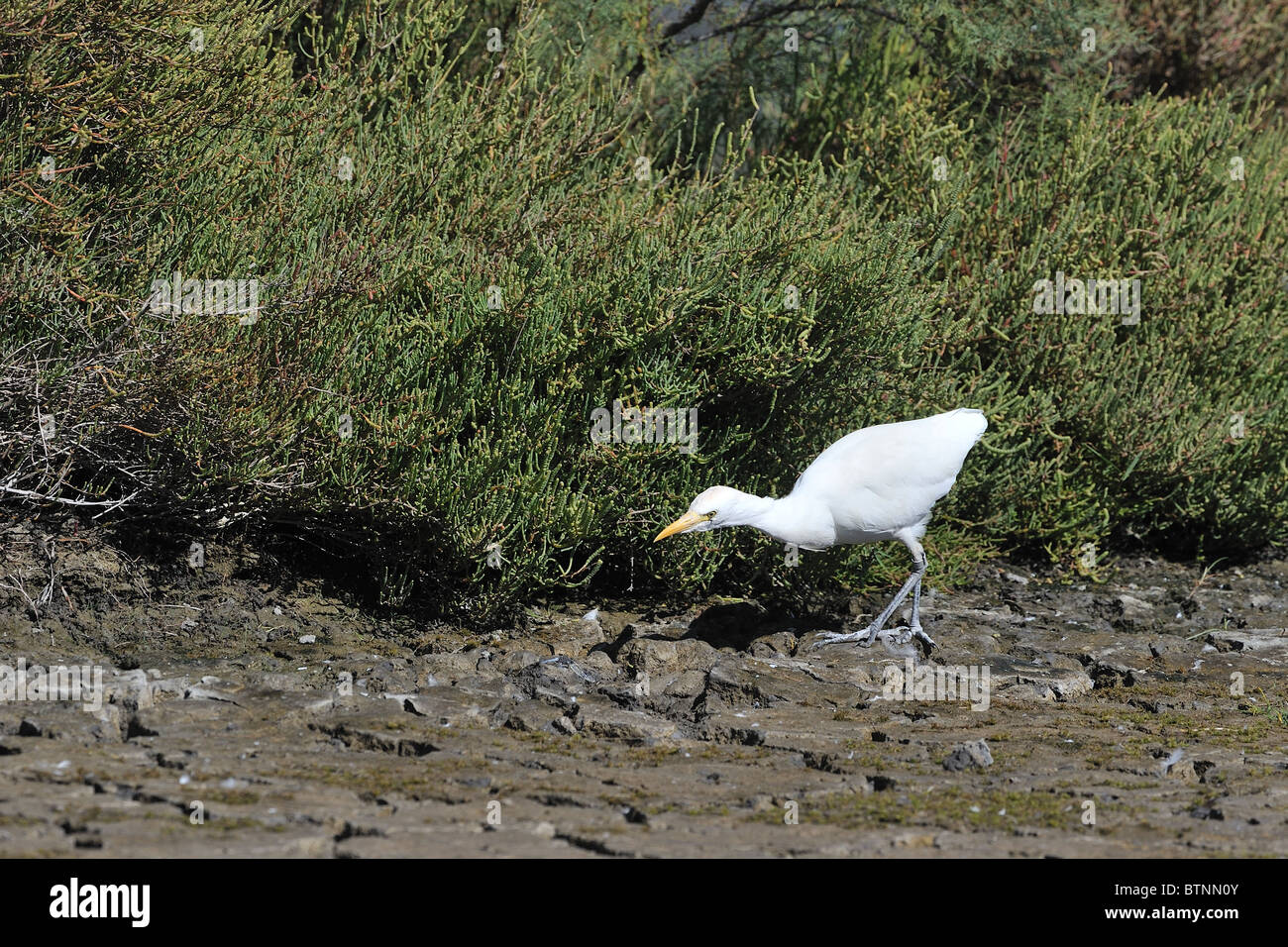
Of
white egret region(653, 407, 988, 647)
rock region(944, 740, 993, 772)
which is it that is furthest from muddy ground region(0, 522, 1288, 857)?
white egret region(653, 407, 988, 647)

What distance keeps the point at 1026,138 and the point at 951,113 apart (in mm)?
904

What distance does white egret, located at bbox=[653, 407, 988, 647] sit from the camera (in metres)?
6.10

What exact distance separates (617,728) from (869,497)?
185 centimetres

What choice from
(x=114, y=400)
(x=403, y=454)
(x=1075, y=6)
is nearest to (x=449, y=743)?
(x=403, y=454)

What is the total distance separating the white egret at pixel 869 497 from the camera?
6.10 m

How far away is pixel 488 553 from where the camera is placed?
646 centimetres

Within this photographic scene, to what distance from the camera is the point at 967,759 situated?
4.95 meters

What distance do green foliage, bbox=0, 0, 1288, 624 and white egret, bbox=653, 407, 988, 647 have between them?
594mm

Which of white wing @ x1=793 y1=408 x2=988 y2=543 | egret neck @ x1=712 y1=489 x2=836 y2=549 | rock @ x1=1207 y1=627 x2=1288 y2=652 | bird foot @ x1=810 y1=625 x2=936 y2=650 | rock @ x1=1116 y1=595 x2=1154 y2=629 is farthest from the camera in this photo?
rock @ x1=1116 y1=595 x2=1154 y2=629

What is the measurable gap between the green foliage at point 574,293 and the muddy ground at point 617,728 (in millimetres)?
444

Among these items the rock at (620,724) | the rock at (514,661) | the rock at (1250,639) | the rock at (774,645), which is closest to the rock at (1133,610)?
the rock at (1250,639)

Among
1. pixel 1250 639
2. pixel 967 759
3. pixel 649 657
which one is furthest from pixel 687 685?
pixel 1250 639

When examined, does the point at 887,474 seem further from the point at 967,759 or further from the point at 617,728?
the point at 617,728

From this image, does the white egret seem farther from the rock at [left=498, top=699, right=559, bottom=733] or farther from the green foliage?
the rock at [left=498, top=699, right=559, bottom=733]
